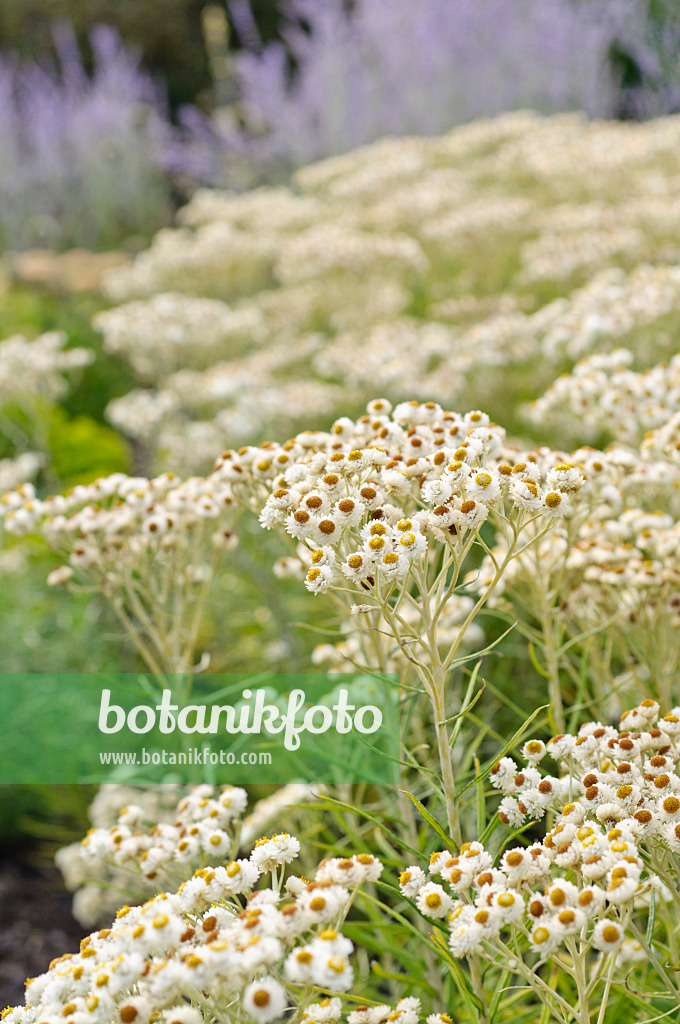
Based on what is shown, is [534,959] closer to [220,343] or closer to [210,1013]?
A: [210,1013]

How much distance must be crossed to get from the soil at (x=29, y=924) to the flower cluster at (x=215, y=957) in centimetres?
215

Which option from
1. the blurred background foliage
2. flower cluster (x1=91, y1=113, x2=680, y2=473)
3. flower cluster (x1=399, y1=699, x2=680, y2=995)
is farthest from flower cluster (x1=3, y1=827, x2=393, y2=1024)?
flower cluster (x1=91, y1=113, x2=680, y2=473)

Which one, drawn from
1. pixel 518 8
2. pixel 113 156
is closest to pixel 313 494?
pixel 518 8

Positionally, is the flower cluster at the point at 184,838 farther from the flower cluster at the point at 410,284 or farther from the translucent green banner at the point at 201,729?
the flower cluster at the point at 410,284

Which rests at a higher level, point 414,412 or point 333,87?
point 333,87

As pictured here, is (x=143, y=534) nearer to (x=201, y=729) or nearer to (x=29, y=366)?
(x=201, y=729)

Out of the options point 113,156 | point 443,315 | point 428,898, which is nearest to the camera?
point 428,898

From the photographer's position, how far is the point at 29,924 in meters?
3.46

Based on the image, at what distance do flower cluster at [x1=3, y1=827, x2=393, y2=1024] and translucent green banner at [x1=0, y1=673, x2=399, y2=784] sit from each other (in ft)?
0.83

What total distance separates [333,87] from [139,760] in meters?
10.6

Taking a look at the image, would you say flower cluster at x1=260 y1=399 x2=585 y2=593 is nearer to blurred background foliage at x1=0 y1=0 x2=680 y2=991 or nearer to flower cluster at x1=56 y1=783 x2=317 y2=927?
blurred background foliage at x1=0 y1=0 x2=680 y2=991

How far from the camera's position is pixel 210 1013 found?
1.26 meters

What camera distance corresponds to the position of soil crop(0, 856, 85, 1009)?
3195mm

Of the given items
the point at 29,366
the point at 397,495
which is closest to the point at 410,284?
the point at 29,366
